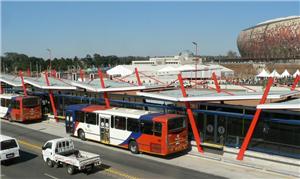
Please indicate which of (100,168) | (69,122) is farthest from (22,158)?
(69,122)

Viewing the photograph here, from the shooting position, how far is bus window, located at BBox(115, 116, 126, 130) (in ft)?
70.1

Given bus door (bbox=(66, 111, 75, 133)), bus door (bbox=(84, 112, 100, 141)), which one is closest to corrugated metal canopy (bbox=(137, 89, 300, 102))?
bus door (bbox=(84, 112, 100, 141))

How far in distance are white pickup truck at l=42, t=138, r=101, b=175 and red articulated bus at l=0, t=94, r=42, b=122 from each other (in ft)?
46.6

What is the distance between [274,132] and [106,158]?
30.0 feet

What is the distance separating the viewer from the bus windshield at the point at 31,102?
3173 cm

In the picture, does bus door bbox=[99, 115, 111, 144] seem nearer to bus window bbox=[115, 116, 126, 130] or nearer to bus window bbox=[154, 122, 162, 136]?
bus window bbox=[115, 116, 126, 130]

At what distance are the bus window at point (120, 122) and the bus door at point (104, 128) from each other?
0.76m

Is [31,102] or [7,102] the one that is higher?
[31,102]

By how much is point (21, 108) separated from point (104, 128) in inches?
480

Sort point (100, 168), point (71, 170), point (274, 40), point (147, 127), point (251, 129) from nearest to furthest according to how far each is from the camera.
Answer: point (71, 170)
point (100, 168)
point (251, 129)
point (147, 127)
point (274, 40)

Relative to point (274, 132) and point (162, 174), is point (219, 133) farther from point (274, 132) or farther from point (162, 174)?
point (162, 174)

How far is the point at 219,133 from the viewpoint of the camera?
20.5 m

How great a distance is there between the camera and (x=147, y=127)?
19938 mm

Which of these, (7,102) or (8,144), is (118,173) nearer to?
(8,144)
